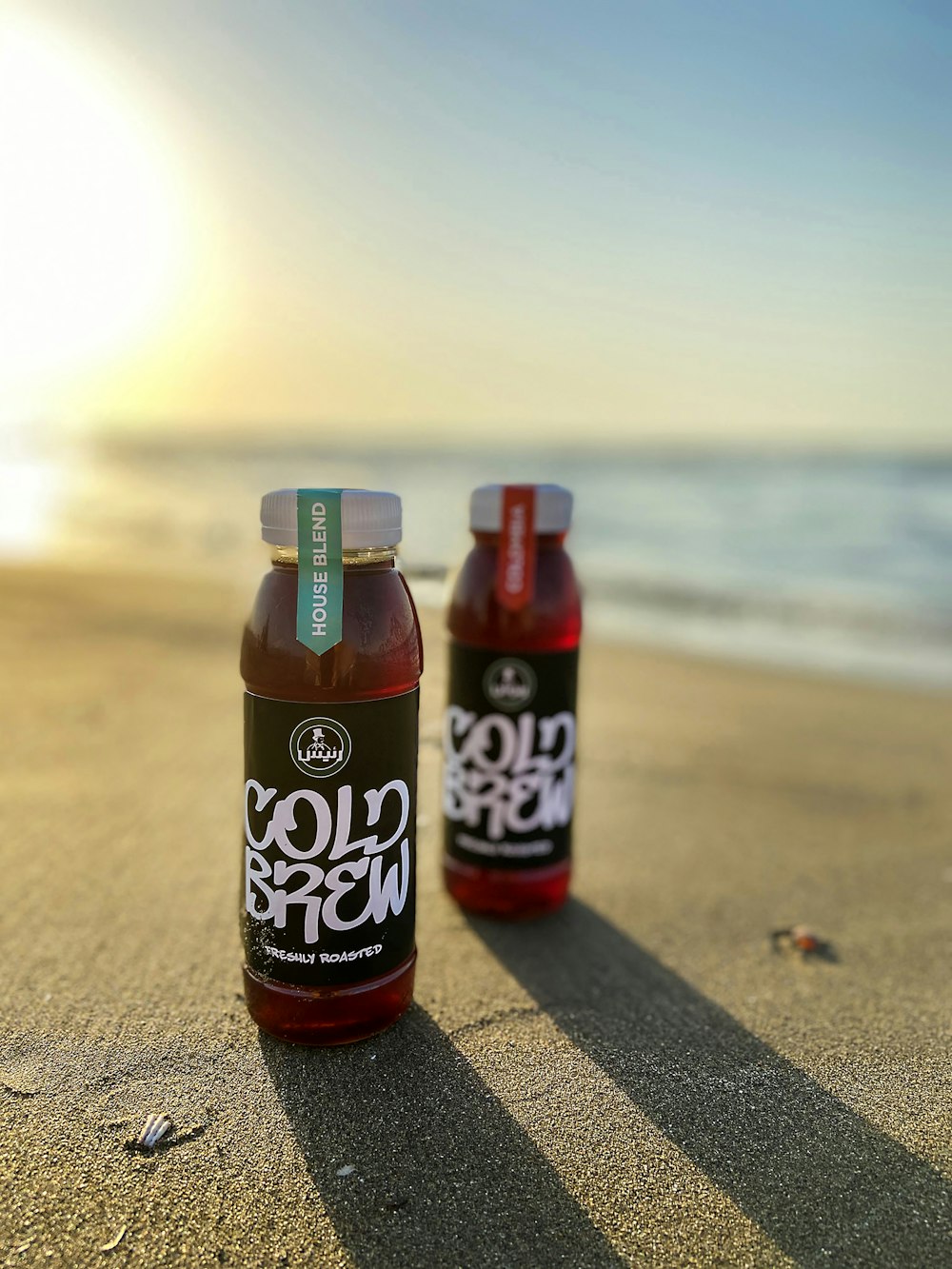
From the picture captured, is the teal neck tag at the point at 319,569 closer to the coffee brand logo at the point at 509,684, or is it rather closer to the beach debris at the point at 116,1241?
the coffee brand logo at the point at 509,684

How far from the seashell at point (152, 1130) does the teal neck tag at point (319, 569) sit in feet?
3.11

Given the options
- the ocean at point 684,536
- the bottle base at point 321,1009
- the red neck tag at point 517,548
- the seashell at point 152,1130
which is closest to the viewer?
the seashell at point 152,1130

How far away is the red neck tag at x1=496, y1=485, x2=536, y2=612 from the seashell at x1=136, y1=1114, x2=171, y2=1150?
1.51 meters

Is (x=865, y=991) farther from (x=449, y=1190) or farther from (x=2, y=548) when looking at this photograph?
(x=2, y=548)

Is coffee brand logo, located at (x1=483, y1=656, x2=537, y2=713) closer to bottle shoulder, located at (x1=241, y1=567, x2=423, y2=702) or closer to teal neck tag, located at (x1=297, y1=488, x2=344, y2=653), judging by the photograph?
bottle shoulder, located at (x1=241, y1=567, x2=423, y2=702)

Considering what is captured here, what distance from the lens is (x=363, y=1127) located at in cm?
202

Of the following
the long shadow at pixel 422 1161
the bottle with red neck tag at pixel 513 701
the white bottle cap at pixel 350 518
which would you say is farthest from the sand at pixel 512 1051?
the white bottle cap at pixel 350 518

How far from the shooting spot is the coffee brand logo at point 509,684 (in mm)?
2902

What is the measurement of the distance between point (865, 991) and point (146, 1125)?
1.76m

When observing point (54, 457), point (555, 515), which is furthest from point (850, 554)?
point (54, 457)

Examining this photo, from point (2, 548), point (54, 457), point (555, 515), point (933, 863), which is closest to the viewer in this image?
point (555, 515)

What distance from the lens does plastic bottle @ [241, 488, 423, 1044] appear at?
2.14 meters

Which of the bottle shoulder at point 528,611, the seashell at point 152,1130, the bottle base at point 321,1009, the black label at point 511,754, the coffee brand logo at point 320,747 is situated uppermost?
the bottle shoulder at point 528,611

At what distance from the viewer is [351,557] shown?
86.0 inches
